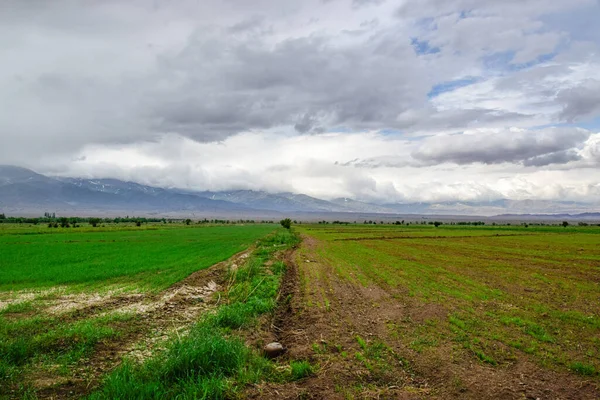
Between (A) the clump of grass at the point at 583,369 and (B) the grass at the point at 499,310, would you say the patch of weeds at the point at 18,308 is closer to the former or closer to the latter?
(B) the grass at the point at 499,310

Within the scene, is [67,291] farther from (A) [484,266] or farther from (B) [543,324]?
(A) [484,266]

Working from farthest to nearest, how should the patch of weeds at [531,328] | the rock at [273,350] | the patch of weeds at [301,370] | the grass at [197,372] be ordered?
1. the patch of weeds at [531,328]
2. the rock at [273,350]
3. the patch of weeds at [301,370]
4. the grass at [197,372]

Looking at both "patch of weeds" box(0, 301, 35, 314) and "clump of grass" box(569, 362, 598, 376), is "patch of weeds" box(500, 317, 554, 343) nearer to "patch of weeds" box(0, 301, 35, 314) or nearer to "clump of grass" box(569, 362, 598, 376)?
"clump of grass" box(569, 362, 598, 376)

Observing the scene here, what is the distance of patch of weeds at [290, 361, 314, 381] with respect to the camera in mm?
8086

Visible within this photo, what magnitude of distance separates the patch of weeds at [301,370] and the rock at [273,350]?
3.80 ft

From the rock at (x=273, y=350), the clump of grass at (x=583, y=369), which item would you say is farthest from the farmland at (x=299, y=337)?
the rock at (x=273, y=350)

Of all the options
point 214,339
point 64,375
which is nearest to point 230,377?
point 214,339

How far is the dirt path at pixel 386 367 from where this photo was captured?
7.32 meters

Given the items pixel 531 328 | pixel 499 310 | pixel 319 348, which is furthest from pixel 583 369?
pixel 319 348

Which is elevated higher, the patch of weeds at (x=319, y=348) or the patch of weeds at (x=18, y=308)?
the patch of weeds at (x=18, y=308)

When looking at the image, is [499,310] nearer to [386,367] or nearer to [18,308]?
[386,367]

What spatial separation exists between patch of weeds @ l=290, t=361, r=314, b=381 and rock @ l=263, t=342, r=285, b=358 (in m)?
1.16

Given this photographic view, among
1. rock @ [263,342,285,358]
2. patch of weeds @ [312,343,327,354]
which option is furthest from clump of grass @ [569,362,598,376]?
rock @ [263,342,285,358]

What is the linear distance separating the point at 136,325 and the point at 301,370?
6549 millimetres
